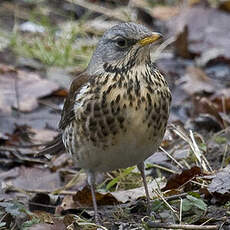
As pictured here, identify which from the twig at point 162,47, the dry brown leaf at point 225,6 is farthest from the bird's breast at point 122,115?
the dry brown leaf at point 225,6

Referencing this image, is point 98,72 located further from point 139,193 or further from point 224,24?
point 224,24

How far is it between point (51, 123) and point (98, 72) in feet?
7.94

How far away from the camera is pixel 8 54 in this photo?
28.6 feet

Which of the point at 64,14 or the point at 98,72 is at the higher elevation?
the point at 98,72

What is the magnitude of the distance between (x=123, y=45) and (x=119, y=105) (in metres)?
0.48

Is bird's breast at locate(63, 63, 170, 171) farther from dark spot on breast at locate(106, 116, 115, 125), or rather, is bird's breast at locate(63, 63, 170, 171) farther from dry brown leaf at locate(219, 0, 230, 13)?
dry brown leaf at locate(219, 0, 230, 13)

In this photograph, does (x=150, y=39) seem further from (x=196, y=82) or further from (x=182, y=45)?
(x=182, y=45)

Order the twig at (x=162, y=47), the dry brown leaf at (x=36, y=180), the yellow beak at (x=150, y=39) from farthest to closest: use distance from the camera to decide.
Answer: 1. the twig at (x=162, y=47)
2. the dry brown leaf at (x=36, y=180)
3. the yellow beak at (x=150, y=39)

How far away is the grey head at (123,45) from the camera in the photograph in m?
4.53

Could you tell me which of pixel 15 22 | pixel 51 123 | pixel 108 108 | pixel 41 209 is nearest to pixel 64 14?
pixel 15 22

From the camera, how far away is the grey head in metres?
4.53

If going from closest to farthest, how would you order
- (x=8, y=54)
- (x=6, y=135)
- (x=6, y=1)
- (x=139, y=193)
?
(x=139, y=193) → (x=6, y=135) → (x=8, y=54) → (x=6, y=1)

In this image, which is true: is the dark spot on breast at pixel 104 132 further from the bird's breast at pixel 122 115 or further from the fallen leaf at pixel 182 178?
the fallen leaf at pixel 182 178

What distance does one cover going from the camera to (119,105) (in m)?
4.36
